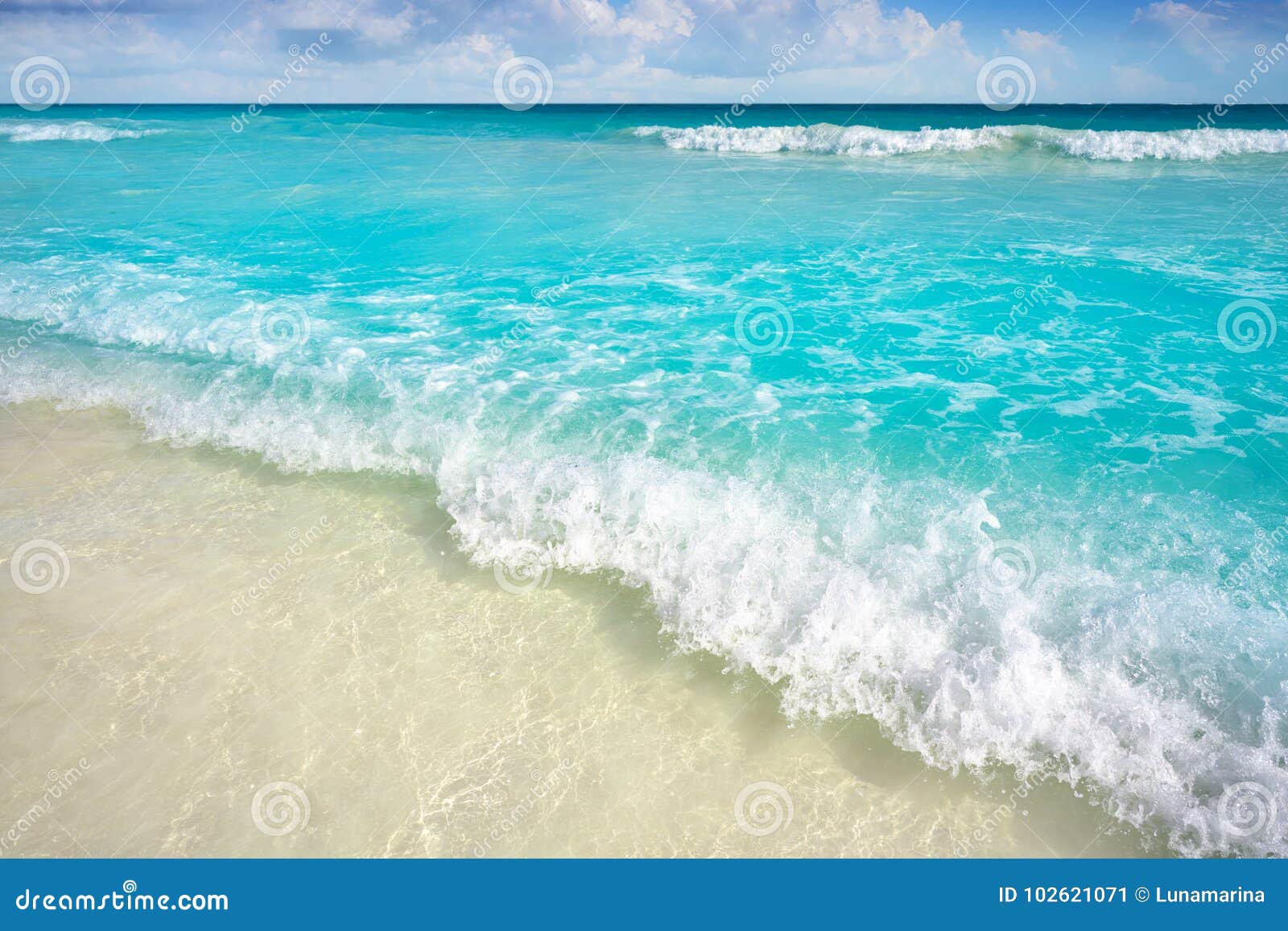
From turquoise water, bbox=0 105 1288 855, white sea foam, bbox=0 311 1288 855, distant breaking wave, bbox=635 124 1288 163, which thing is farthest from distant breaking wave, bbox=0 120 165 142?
white sea foam, bbox=0 311 1288 855

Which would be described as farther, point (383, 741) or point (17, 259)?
point (17, 259)

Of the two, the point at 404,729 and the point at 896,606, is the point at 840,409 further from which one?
the point at 404,729

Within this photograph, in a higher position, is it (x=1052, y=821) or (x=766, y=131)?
(x=766, y=131)

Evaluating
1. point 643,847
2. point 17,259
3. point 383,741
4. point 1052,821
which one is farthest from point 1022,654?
point 17,259

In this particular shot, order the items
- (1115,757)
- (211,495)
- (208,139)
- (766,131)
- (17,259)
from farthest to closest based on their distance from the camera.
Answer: (208,139), (766,131), (17,259), (211,495), (1115,757)

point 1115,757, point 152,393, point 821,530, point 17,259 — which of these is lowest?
point 1115,757

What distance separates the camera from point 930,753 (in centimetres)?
470

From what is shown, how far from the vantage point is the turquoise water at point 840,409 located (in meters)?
5.08

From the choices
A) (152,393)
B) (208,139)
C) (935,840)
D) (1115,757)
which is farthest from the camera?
(208,139)

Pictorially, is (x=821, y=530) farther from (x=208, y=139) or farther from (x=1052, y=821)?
(x=208, y=139)

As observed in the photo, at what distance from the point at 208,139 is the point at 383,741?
181 feet

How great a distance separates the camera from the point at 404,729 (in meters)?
5.00

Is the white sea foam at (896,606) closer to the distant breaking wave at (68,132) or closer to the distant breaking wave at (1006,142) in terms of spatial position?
the distant breaking wave at (1006,142)

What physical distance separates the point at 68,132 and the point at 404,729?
67763mm
